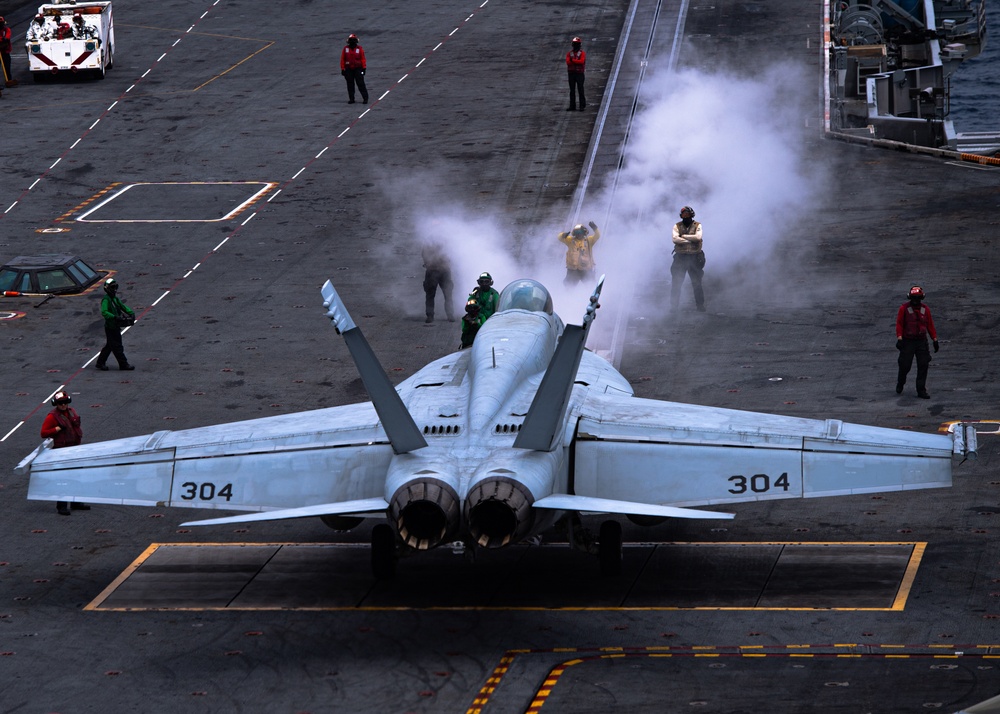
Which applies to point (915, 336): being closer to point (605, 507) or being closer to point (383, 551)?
point (605, 507)

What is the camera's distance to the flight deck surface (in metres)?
18.8

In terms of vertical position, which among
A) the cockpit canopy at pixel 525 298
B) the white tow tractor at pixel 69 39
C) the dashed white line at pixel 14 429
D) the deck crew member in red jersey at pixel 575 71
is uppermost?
the white tow tractor at pixel 69 39

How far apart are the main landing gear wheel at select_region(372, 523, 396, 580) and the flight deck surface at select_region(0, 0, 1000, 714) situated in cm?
33

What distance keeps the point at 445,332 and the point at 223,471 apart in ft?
41.1

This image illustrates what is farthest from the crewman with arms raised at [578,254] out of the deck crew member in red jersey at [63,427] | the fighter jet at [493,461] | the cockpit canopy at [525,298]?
the deck crew member in red jersey at [63,427]

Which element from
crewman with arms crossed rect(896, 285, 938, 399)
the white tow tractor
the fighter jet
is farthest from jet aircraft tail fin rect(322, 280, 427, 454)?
the white tow tractor

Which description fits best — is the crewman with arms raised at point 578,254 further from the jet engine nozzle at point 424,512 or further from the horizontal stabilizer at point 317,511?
the jet engine nozzle at point 424,512

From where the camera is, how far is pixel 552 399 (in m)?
19.8

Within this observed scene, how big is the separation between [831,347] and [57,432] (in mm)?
15008

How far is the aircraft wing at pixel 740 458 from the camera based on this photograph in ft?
64.2

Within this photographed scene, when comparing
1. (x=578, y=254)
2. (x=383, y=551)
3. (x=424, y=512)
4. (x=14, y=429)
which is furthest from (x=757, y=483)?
(x=14, y=429)

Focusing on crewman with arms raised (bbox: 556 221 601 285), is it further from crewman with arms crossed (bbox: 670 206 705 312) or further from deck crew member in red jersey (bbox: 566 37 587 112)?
deck crew member in red jersey (bbox: 566 37 587 112)

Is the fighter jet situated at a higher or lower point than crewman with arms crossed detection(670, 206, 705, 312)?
lower

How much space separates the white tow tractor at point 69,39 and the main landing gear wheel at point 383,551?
3758 cm
